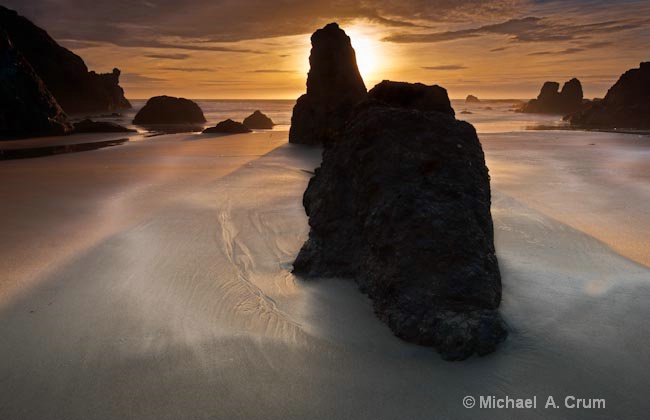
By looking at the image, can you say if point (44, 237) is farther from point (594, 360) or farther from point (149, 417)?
point (594, 360)

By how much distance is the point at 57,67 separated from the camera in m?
55.7

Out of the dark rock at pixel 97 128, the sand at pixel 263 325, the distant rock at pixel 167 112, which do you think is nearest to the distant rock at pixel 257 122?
the dark rock at pixel 97 128

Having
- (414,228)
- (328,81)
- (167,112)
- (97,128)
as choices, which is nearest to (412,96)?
(414,228)

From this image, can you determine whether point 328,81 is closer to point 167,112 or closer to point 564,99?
point 167,112

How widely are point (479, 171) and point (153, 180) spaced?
8.77 metres

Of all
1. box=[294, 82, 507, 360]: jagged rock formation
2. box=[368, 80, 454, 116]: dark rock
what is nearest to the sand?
box=[294, 82, 507, 360]: jagged rock formation

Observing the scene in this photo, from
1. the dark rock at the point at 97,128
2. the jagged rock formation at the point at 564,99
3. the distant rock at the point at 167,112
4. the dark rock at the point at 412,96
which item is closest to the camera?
the dark rock at the point at 412,96

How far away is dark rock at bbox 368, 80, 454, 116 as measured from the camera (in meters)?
5.36

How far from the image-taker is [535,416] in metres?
2.39

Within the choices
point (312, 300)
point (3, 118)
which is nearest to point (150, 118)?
point (3, 118)

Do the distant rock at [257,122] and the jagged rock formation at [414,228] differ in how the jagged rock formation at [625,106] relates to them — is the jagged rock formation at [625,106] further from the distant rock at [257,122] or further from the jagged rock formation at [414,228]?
the jagged rock formation at [414,228]

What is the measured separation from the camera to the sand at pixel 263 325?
2576mm

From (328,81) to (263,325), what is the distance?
17.7 metres

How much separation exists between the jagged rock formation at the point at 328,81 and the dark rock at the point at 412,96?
13.8 metres
